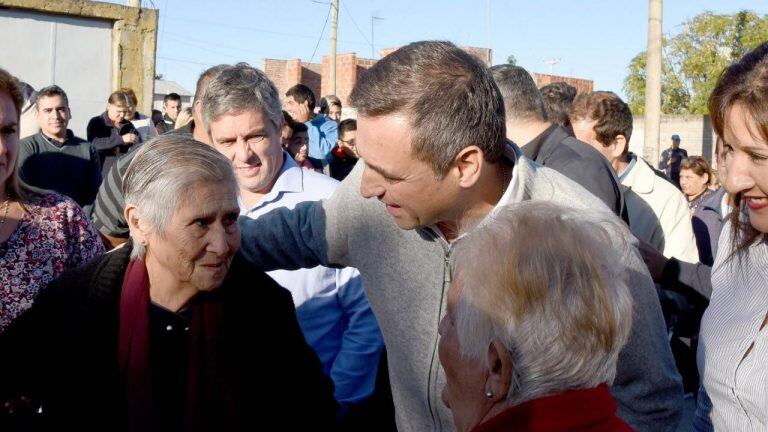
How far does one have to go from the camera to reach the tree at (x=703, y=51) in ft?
106

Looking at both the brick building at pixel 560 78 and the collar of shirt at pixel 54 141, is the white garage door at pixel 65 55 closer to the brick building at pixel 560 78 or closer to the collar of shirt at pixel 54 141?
the collar of shirt at pixel 54 141

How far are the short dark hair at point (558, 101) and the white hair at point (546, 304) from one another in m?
4.41

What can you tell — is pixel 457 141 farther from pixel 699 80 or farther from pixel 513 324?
pixel 699 80

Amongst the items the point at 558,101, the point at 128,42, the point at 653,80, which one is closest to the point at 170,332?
the point at 558,101

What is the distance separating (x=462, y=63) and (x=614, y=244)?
0.73 m

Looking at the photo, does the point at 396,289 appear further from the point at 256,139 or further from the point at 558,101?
the point at 558,101

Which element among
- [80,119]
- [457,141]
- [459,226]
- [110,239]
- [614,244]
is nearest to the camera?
[614,244]

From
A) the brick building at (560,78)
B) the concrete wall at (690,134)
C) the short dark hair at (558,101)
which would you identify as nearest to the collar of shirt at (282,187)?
the short dark hair at (558,101)

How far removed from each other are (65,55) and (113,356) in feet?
35.7

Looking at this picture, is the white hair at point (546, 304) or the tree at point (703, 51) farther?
the tree at point (703, 51)

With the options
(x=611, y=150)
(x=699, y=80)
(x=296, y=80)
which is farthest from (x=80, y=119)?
(x=699, y=80)

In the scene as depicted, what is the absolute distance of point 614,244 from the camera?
190 centimetres

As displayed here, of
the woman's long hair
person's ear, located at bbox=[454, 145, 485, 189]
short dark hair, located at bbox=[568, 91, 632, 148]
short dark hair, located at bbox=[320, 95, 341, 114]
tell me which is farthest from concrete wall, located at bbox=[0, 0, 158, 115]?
the woman's long hair

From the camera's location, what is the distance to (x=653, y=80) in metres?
17.3
